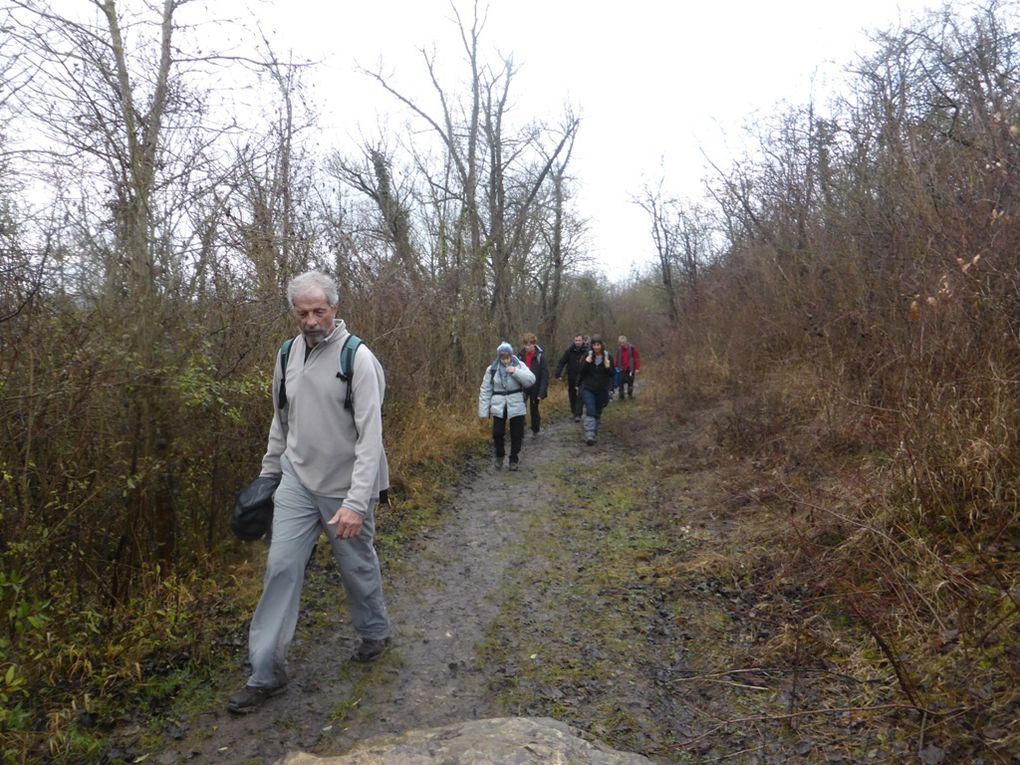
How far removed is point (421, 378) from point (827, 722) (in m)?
7.72

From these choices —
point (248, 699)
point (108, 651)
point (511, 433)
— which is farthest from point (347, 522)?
point (511, 433)

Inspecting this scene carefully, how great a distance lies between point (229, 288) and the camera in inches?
215

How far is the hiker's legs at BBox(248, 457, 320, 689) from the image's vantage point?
345 cm

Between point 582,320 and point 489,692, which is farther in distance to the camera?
point 582,320

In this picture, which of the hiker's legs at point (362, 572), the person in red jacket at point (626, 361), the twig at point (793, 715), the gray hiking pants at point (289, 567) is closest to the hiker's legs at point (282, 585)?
the gray hiking pants at point (289, 567)

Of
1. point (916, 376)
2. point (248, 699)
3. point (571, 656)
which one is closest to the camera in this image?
point (248, 699)

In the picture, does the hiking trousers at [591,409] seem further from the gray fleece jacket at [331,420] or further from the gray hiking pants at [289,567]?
the gray fleece jacket at [331,420]

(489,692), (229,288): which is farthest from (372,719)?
(229,288)

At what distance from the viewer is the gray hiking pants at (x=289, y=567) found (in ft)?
11.3

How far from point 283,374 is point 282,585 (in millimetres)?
1111

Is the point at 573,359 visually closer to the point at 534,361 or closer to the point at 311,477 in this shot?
the point at 534,361

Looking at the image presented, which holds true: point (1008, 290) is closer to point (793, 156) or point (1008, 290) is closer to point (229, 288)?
point (229, 288)

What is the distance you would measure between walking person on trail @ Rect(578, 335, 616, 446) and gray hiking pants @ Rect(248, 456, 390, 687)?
25.9ft

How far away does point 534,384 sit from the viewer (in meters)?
9.30
